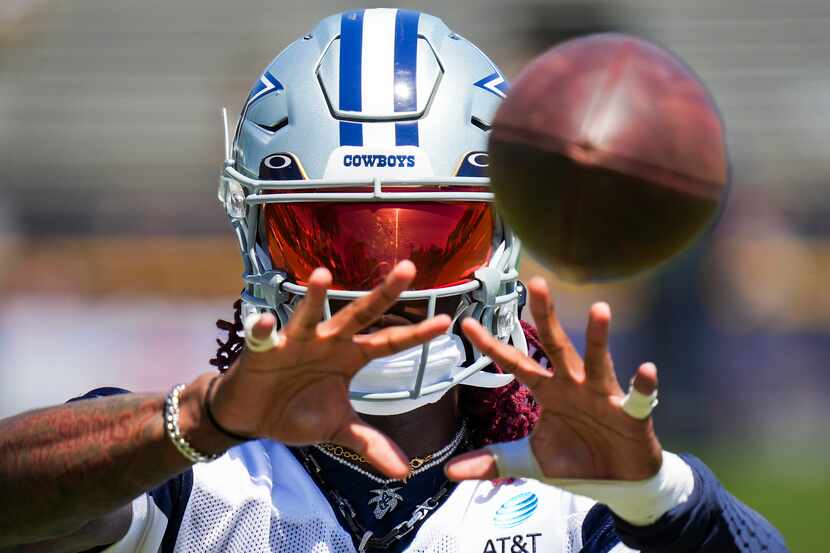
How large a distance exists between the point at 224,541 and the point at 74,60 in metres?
7.53

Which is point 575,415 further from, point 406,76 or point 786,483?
point 786,483

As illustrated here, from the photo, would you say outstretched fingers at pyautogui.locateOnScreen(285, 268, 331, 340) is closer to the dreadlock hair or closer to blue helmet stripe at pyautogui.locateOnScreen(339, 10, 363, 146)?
blue helmet stripe at pyautogui.locateOnScreen(339, 10, 363, 146)

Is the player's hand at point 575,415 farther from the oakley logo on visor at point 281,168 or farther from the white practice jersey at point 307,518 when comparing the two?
the oakley logo on visor at point 281,168

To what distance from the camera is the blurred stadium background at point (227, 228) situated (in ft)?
21.7

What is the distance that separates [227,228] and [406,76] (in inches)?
219

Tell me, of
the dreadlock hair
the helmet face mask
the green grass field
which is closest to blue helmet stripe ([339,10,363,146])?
the helmet face mask

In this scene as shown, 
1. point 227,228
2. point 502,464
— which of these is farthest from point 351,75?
point 227,228

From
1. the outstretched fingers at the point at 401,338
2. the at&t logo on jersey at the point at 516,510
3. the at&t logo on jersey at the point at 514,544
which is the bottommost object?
the at&t logo on jersey at the point at 514,544

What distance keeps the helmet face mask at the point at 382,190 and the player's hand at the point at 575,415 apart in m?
0.35

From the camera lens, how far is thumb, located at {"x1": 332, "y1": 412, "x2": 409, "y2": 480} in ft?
5.82

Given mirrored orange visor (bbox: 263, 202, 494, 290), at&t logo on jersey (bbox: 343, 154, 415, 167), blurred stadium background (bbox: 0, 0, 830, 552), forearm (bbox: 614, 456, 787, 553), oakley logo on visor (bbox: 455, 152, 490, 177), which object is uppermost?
at&t logo on jersey (bbox: 343, 154, 415, 167)

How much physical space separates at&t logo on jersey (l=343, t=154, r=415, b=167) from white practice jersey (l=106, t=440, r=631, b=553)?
59 cm

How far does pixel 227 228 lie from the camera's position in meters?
7.83

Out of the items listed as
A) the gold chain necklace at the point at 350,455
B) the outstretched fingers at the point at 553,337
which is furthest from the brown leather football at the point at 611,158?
the gold chain necklace at the point at 350,455
